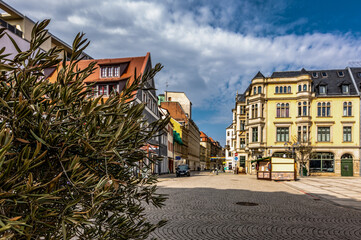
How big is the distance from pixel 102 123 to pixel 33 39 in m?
0.86

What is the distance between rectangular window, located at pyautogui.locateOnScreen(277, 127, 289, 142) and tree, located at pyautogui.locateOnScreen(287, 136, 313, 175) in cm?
128

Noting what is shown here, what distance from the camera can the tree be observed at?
42484 millimetres

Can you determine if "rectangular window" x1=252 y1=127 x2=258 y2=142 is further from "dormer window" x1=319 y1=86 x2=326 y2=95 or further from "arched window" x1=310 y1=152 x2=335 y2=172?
"dormer window" x1=319 y1=86 x2=326 y2=95

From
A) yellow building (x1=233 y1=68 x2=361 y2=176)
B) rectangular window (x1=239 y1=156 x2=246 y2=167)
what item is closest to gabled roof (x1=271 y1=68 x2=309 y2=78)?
yellow building (x1=233 y1=68 x2=361 y2=176)

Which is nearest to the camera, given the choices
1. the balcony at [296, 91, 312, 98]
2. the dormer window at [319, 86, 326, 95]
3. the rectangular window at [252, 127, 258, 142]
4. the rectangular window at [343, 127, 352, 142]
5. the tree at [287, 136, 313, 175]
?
the tree at [287, 136, 313, 175]

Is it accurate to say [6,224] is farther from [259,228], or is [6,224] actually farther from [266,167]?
[266,167]

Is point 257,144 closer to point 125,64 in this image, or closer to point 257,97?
point 257,97

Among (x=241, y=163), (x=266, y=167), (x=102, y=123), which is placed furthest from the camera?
(x=241, y=163)

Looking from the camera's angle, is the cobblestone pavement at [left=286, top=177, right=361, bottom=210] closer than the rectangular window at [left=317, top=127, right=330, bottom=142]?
Yes

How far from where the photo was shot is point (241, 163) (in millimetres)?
57219

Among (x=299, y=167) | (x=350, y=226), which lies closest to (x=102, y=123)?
(x=350, y=226)

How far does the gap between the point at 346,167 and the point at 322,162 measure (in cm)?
326

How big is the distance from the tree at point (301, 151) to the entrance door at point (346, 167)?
204 inches

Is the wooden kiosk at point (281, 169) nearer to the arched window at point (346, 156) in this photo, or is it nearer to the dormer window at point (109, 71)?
the dormer window at point (109, 71)
